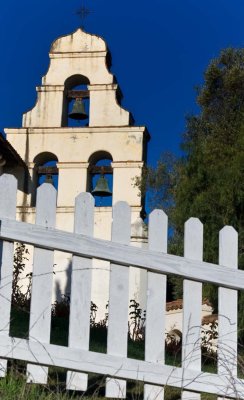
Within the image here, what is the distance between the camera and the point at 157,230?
3.87 meters

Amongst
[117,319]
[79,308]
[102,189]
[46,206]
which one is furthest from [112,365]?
[102,189]

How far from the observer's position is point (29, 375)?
3615mm

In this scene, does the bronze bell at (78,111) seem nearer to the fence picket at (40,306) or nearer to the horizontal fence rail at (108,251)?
the horizontal fence rail at (108,251)

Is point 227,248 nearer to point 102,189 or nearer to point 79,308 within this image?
point 79,308

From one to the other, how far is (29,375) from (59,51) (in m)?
16.0

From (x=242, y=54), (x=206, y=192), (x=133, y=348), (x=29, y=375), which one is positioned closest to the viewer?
(x=29, y=375)

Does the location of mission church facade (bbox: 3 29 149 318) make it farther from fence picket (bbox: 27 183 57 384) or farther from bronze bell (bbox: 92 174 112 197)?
fence picket (bbox: 27 183 57 384)

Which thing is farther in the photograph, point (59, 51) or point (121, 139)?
point (59, 51)

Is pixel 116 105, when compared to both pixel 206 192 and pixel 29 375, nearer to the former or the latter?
pixel 206 192

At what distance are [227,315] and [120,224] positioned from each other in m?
0.76

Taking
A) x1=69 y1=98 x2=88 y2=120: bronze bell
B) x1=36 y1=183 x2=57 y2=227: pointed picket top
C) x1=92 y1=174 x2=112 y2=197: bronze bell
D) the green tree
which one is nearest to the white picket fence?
x1=36 y1=183 x2=57 y2=227: pointed picket top

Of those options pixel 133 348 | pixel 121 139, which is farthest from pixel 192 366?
pixel 121 139

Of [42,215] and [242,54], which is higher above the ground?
[242,54]

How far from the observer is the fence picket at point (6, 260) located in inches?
141
